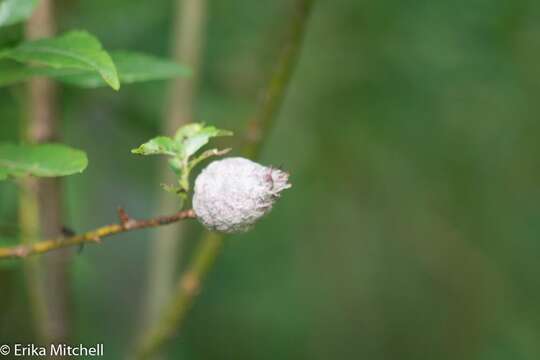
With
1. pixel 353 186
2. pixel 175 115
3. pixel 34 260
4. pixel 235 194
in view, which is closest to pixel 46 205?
pixel 34 260

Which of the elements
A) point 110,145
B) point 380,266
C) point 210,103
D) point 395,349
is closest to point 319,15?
point 210,103

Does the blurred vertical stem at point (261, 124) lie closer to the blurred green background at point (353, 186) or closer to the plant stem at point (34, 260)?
the plant stem at point (34, 260)

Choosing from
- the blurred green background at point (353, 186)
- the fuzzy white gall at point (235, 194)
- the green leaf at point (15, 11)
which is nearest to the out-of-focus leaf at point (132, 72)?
the green leaf at point (15, 11)

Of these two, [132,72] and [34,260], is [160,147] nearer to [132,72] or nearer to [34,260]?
[132,72]

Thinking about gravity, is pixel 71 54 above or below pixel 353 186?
above

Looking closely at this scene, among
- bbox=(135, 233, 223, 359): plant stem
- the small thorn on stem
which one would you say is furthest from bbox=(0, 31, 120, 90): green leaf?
bbox=(135, 233, 223, 359): plant stem

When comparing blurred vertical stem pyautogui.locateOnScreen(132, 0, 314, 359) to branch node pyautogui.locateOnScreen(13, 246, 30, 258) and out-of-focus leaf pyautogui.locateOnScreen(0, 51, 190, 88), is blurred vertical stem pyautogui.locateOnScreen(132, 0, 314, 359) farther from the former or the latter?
branch node pyautogui.locateOnScreen(13, 246, 30, 258)
